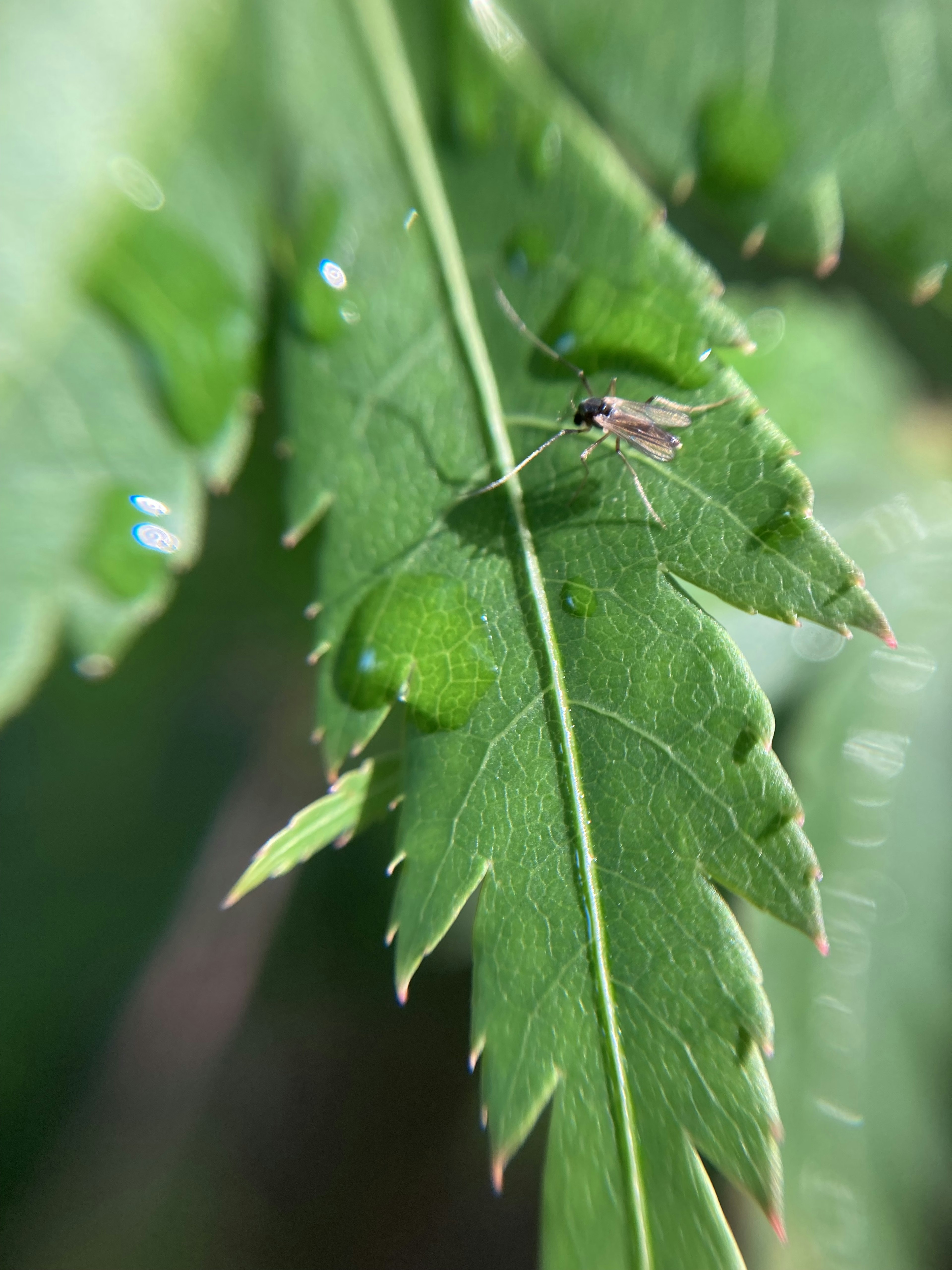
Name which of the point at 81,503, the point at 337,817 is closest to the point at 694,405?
the point at 337,817

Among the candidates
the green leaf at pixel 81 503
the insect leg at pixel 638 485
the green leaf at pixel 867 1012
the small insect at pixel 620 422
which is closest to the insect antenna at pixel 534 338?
the small insect at pixel 620 422

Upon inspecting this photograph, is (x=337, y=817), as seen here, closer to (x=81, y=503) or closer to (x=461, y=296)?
(x=81, y=503)

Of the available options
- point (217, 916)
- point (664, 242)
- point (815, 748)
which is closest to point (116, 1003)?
point (217, 916)

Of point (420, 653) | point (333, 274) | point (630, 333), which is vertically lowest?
point (420, 653)

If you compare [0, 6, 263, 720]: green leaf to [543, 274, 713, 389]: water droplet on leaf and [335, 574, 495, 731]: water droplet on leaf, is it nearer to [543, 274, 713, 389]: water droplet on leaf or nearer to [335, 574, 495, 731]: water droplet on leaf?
[335, 574, 495, 731]: water droplet on leaf

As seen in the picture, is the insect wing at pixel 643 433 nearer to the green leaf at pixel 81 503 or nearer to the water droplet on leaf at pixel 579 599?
the water droplet on leaf at pixel 579 599

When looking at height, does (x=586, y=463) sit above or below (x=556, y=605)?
above
